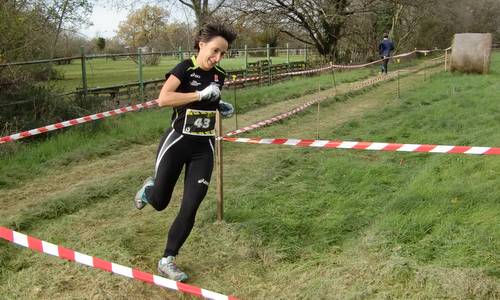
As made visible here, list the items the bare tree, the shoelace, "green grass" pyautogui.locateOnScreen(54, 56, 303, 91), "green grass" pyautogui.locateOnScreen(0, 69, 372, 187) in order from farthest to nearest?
the bare tree < "green grass" pyautogui.locateOnScreen(54, 56, 303, 91) < "green grass" pyautogui.locateOnScreen(0, 69, 372, 187) < the shoelace

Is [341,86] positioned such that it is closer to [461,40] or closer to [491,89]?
[461,40]

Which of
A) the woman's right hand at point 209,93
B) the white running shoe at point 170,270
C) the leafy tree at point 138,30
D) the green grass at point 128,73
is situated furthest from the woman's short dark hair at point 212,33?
the leafy tree at point 138,30

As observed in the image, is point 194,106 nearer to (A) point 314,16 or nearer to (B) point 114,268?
(B) point 114,268

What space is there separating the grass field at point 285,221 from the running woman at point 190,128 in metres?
0.53

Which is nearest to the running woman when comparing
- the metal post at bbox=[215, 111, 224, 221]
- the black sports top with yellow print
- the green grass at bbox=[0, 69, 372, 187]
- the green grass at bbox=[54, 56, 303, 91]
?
the black sports top with yellow print

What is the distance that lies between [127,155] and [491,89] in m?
9.55

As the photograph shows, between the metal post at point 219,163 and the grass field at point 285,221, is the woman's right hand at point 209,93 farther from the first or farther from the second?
the grass field at point 285,221

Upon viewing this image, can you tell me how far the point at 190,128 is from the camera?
3350 millimetres

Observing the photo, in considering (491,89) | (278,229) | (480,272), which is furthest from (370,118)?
(480,272)

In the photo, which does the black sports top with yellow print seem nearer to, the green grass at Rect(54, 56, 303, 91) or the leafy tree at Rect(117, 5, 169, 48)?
the green grass at Rect(54, 56, 303, 91)

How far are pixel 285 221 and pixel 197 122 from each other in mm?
1528

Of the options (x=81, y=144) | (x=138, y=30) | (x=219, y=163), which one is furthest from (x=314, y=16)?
(x=138, y=30)

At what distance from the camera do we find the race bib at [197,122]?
11.0ft

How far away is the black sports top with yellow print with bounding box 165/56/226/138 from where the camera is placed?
3.27 metres
